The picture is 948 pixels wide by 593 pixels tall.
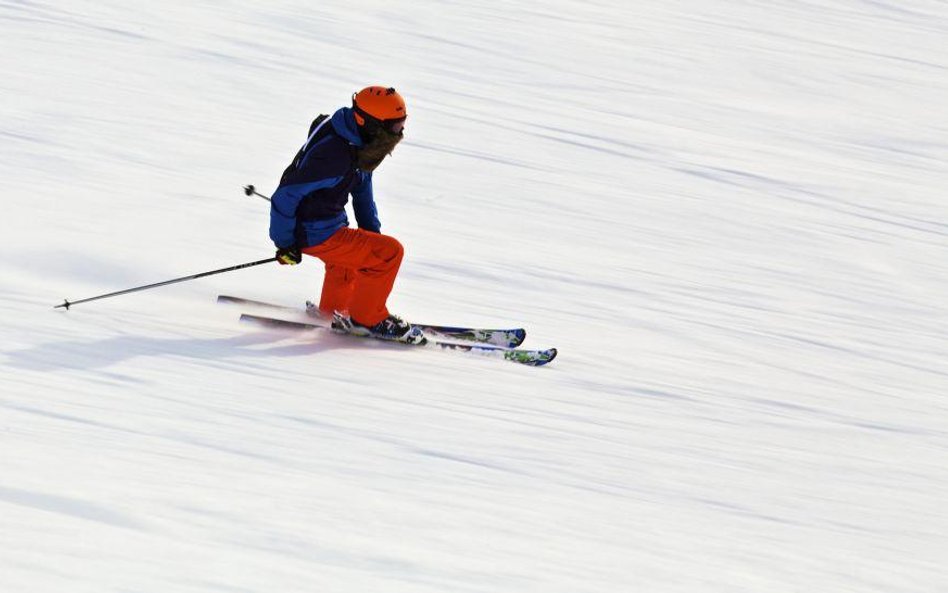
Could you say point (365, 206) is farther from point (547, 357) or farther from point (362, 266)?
point (547, 357)

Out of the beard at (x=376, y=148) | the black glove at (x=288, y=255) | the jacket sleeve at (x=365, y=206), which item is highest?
the beard at (x=376, y=148)

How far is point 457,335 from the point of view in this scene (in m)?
6.24

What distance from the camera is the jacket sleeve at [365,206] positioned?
5.86 metres

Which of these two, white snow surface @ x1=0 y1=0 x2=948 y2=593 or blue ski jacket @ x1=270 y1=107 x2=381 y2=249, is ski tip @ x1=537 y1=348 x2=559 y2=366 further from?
blue ski jacket @ x1=270 y1=107 x2=381 y2=249

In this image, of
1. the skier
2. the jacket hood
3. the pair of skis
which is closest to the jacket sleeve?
the skier

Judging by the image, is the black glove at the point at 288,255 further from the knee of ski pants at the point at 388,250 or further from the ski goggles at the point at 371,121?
the ski goggles at the point at 371,121

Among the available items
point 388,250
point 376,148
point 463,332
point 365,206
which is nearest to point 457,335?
point 463,332

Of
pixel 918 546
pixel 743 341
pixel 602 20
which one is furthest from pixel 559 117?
pixel 918 546

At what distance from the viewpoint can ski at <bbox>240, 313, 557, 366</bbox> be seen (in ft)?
19.8

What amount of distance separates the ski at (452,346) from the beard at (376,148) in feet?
3.25

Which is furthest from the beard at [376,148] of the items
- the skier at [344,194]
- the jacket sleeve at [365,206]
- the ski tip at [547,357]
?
the ski tip at [547,357]

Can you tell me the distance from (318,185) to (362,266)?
54cm

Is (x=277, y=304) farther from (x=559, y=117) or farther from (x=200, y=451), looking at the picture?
(x=559, y=117)

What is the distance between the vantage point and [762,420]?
595 centimetres
